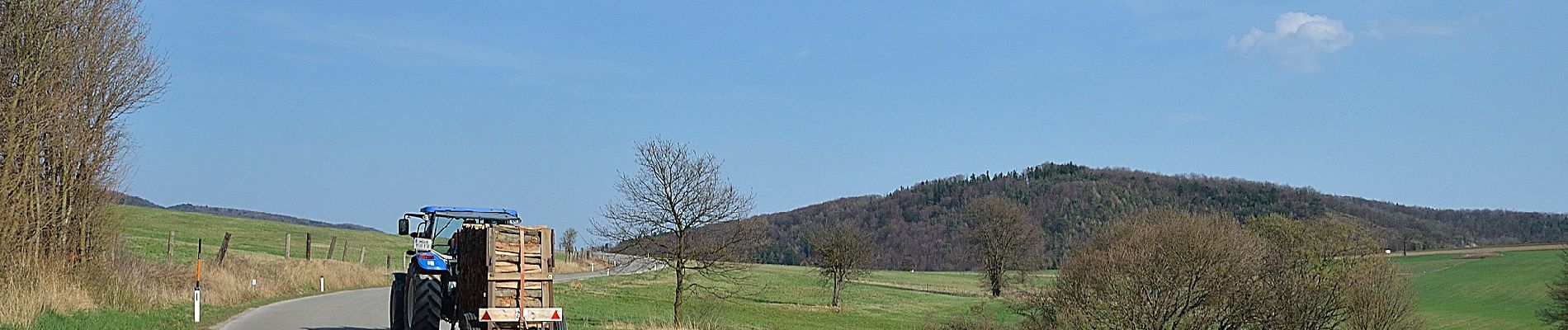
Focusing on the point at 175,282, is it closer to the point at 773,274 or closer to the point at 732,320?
the point at 732,320

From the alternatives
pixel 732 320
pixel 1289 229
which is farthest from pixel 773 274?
pixel 732 320

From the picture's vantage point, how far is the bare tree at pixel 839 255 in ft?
201

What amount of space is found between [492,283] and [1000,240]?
69817 mm

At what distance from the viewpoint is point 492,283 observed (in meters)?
12.4

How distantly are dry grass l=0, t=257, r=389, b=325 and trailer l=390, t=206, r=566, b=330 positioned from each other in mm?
5672

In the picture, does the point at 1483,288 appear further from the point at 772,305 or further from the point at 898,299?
the point at 772,305

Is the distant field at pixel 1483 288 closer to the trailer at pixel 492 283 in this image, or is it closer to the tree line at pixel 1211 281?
the tree line at pixel 1211 281

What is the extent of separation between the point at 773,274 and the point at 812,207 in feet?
301

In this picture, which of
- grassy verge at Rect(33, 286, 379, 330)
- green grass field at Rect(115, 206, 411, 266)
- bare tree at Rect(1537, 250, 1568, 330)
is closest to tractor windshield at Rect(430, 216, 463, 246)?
grassy verge at Rect(33, 286, 379, 330)

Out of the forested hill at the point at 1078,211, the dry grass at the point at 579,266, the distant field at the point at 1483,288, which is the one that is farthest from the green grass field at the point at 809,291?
the forested hill at the point at 1078,211

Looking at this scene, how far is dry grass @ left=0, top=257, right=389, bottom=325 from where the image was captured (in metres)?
17.3

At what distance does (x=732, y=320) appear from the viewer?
41.5 metres

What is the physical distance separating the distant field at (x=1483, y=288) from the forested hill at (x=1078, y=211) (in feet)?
60.5

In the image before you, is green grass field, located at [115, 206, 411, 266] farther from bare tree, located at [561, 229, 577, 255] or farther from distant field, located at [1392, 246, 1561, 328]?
distant field, located at [1392, 246, 1561, 328]
